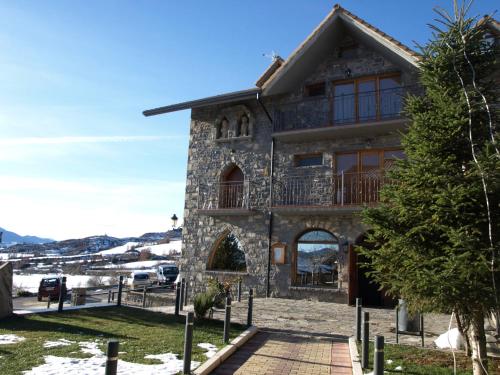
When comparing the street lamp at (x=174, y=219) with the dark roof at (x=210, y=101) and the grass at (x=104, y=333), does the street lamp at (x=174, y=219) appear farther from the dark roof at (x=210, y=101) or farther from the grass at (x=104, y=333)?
the grass at (x=104, y=333)

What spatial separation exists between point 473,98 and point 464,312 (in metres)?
3.13

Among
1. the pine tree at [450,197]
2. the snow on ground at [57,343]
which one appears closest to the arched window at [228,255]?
the snow on ground at [57,343]

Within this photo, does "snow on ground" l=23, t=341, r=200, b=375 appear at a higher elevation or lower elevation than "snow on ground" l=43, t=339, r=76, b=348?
lower

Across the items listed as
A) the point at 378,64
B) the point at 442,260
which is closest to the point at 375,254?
the point at 442,260

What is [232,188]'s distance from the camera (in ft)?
53.2

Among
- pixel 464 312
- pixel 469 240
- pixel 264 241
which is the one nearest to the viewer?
pixel 469 240

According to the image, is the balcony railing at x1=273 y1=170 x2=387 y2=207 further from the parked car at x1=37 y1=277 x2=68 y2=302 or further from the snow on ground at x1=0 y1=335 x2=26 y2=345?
the parked car at x1=37 y1=277 x2=68 y2=302

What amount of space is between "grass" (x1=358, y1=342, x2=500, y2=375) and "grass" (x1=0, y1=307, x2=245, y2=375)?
288 centimetres

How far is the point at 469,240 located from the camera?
5477 mm

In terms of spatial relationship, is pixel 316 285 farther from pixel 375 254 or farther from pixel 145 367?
pixel 145 367

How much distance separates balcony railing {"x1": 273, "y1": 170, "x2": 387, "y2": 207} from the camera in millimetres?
13422

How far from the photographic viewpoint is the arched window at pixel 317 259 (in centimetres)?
1391

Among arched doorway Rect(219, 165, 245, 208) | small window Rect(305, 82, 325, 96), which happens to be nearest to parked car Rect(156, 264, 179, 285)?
arched doorway Rect(219, 165, 245, 208)

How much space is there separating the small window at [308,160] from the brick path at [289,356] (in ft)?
24.3
